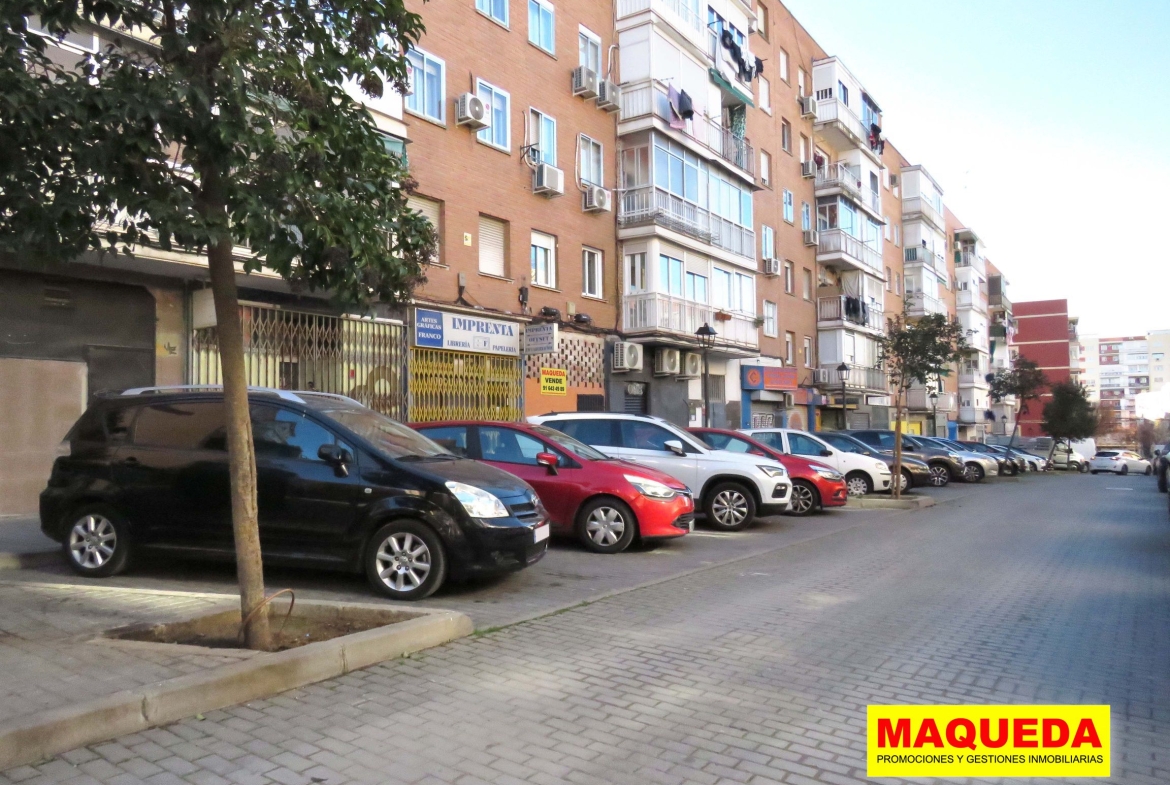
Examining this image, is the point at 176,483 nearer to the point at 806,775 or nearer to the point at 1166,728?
the point at 806,775

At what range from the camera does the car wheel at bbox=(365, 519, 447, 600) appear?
24.1ft

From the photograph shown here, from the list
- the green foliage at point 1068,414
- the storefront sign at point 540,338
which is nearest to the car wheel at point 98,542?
the storefront sign at point 540,338

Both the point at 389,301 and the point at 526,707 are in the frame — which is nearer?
the point at 526,707

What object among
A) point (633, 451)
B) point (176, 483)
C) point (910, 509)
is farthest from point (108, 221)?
point (910, 509)

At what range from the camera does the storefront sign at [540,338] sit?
19734 millimetres

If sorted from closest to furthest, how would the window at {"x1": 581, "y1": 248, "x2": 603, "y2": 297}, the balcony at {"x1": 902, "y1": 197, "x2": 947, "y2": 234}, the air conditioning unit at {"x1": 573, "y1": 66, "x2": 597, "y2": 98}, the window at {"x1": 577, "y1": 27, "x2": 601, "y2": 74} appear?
the air conditioning unit at {"x1": 573, "y1": 66, "x2": 597, "y2": 98} → the window at {"x1": 581, "y1": 248, "x2": 603, "y2": 297} → the window at {"x1": 577, "y1": 27, "x2": 601, "y2": 74} → the balcony at {"x1": 902, "y1": 197, "x2": 947, "y2": 234}

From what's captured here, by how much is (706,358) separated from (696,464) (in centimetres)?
1179

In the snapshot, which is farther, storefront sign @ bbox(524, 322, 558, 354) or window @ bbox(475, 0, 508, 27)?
window @ bbox(475, 0, 508, 27)

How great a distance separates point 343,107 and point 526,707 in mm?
4179

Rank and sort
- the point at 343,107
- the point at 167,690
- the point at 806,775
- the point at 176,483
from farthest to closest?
the point at 176,483
the point at 343,107
the point at 167,690
the point at 806,775

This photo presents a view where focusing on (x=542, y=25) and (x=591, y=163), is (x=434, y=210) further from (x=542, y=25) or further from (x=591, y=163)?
(x=542, y=25)

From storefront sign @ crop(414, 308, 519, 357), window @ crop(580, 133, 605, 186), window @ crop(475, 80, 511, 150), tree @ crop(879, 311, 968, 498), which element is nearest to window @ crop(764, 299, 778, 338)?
tree @ crop(879, 311, 968, 498)

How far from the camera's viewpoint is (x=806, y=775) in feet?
12.9

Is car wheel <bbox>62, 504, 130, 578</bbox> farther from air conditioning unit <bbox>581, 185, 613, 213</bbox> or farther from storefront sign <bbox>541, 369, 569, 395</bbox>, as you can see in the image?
air conditioning unit <bbox>581, 185, 613, 213</bbox>
